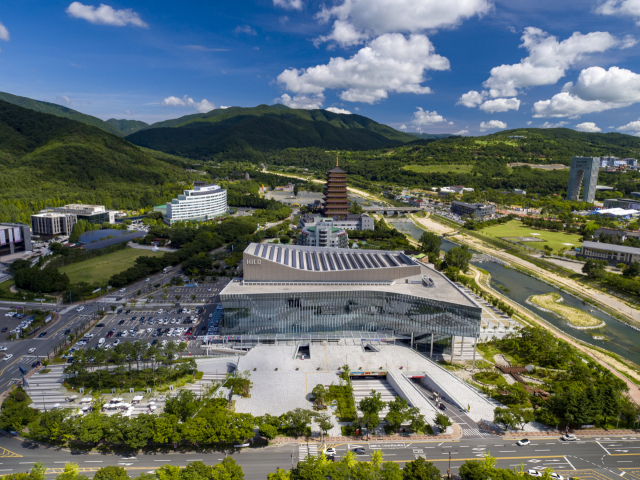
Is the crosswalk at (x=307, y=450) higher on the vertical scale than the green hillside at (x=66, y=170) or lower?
lower

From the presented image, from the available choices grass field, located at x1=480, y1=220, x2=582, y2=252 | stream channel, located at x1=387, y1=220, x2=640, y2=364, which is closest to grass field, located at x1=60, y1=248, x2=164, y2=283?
stream channel, located at x1=387, y1=220, x2=640, y2=364

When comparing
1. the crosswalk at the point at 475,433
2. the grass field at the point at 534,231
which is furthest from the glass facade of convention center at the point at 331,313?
the grass field at the point at 534,231

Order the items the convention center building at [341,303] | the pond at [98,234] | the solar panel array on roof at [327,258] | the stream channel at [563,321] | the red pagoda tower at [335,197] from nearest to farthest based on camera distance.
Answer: the convention center building at [341,303]
the stream channel at [563,321]
the solar panel array on roof at [327,258]
the pond at [98,234]
the red pagoda tower at [335,197]

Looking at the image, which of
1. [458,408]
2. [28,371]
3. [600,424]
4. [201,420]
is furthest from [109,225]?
[600,424]

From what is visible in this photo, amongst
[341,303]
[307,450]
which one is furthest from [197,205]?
[307,450]

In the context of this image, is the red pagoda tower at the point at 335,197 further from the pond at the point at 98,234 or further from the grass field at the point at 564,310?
the grass field at the point at 564,310

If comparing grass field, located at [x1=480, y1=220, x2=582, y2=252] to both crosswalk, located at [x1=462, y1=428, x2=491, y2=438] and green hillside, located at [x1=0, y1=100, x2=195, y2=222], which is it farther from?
green hillside, located at [x1=0, y1=100, x2=195, y2=222]
